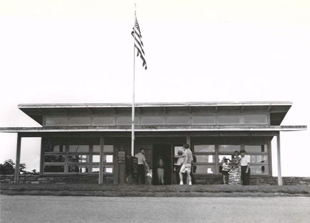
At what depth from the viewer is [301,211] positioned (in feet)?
32.9

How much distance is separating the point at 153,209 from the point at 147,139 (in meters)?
10.4

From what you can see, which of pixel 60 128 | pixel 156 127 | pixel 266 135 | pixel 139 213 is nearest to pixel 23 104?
pixel 60 128

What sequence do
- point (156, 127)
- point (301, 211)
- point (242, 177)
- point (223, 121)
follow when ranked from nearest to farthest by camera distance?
point (301, 211) < point (242, 177) < point (156, 127) < point (223, 121)

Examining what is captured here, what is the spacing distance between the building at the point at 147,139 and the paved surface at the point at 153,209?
25.5 ft

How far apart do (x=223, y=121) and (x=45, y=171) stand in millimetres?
8377

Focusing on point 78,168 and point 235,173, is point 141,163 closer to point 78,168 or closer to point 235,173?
point 235,173

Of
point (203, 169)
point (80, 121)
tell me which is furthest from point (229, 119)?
point (80, 121)

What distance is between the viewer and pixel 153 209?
33.3ft

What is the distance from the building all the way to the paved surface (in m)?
7.78

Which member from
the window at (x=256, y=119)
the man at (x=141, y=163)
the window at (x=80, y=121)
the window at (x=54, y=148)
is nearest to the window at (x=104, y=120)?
the window at (x=80, y=121)

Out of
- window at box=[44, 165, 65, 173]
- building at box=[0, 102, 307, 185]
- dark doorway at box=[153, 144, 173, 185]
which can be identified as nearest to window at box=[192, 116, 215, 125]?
building at box=[0, 102, 307, 185]

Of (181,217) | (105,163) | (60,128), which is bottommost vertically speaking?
(181,217)

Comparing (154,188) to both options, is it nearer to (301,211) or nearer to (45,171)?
(301,211)

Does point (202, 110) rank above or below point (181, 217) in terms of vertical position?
above
